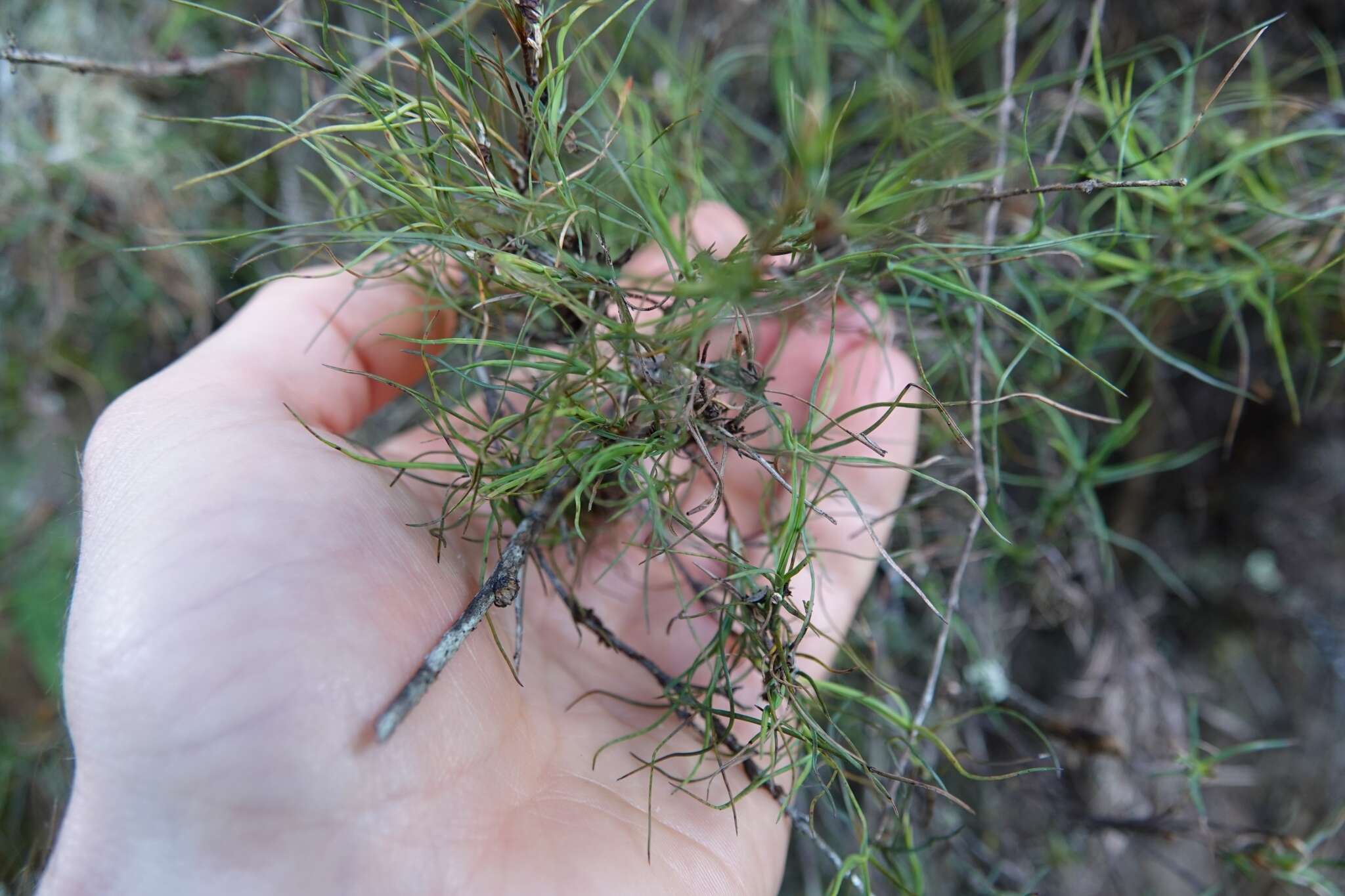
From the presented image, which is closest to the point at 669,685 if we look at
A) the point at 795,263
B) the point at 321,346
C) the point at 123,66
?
the point at 795,263

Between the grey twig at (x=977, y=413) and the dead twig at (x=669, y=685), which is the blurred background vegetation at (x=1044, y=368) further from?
the dead twig at (x=669, y=685)

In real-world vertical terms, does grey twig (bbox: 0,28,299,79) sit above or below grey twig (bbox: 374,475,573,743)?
above

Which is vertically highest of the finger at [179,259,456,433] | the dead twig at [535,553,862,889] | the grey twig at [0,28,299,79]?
the grey twig at [0,28,299,79]

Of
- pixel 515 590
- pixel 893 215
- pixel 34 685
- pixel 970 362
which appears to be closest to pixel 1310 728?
pixel 970 362

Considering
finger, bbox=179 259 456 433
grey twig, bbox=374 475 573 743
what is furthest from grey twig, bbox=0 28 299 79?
grey twig, bbox=374 475 573 743

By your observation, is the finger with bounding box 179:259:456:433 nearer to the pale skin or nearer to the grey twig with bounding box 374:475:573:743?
the pale skin

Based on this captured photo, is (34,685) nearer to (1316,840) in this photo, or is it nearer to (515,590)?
(515,590)
